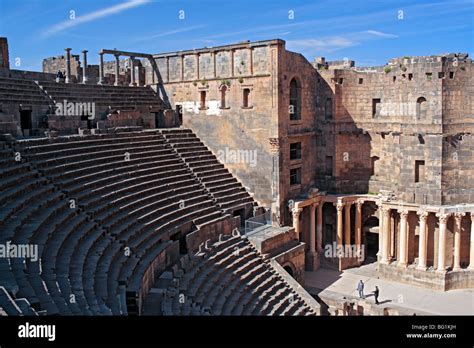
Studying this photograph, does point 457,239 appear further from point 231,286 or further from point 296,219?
point 231,286

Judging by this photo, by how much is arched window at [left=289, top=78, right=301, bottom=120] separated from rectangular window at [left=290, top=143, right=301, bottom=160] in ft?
4.99

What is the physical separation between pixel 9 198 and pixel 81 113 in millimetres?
11573

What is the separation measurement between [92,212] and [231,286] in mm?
5988

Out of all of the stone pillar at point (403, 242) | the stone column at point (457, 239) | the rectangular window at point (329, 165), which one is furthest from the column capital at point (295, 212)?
the stone column at point (457, 239)

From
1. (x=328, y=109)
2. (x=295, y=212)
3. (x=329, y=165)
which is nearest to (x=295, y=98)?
(x=328, y=109)

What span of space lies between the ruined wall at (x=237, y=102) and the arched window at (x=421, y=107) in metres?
7.74

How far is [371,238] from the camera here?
1156 inches

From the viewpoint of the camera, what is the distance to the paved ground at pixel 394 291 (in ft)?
71.6

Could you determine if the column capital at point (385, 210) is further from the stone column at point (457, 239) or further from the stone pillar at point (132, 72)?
the stone pillar at point (132, 72)

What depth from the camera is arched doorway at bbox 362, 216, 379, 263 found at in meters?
28.7

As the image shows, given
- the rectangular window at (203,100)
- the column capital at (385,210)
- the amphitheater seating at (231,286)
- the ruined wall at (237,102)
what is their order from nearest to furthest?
the amphitheater seating at (231,286) → the ruined wall at (237,102) → the column capital at (385,210) → the rectangular window at (203,100)

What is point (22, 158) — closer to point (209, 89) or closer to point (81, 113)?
point (81, 113)

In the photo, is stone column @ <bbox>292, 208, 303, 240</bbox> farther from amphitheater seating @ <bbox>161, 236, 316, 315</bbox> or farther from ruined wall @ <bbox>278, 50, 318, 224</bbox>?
amphitheater seating @ <bbox>161, 236, 316, 315</bbox>
